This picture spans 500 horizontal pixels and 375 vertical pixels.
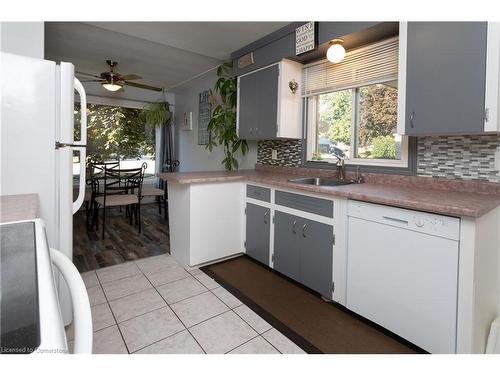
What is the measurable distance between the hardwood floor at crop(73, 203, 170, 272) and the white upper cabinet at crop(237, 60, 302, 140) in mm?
1730

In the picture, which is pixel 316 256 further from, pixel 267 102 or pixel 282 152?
pixel 267 102

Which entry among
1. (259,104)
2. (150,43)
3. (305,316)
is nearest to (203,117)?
(150,43)

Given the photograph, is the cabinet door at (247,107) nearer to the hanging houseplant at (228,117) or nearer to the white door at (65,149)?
the hanging houseplant at (228,117)

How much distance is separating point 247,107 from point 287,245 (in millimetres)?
1646

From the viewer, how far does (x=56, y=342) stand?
0.42 m

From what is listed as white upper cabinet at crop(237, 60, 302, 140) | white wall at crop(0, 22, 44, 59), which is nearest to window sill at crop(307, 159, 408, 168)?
white upper cabinet at crop(237, 60, 302, 140)

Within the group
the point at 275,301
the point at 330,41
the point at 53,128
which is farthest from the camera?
the point at 330,41

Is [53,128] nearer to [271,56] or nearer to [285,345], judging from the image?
[285,345]

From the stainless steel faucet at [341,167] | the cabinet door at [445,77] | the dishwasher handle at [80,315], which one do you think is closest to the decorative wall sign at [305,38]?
the cabinet door at [445,77]

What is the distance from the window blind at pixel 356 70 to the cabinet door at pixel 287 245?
4.21ft

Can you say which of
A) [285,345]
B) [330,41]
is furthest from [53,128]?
[330,41]

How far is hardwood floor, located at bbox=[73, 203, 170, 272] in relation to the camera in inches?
112

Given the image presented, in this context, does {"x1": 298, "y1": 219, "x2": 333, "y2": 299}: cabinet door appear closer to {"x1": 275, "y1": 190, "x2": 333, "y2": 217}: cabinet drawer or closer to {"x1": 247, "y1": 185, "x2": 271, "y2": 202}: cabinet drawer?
{"x1": 275, "y1": 190, "x2": 333, "y2": 217}: cabinet drawer

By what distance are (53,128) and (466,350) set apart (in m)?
2.39
